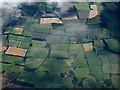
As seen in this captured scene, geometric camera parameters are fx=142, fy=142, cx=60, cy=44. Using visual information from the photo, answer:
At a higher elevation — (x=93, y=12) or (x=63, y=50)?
(x=93, y=12)

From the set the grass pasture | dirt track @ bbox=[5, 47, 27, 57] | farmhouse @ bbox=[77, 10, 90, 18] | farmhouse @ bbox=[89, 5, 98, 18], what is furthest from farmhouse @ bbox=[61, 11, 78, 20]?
A: the grass pasture

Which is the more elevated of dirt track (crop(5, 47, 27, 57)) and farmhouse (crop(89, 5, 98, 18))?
farmhouse (crop(89, 5, 98, 18))

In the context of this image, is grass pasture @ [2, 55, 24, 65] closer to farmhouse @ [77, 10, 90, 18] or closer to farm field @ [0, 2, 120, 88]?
farm field @ [0, 2, 120, 88]

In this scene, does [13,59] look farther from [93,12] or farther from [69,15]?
[93,12]

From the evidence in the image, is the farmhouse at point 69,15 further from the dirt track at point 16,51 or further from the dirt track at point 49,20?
the dirt track at point 16,51

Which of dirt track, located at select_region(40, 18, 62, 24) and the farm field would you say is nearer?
the farm field

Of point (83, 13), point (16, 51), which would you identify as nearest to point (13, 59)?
point (16, 51)

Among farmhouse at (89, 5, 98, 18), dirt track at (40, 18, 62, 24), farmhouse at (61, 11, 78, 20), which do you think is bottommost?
dirt track at (40, 18, 62, 24)

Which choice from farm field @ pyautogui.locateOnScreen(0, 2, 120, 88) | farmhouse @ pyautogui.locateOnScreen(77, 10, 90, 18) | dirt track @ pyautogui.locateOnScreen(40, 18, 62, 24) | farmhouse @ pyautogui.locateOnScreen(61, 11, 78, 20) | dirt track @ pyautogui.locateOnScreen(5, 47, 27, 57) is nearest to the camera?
farm field @ pyautogui.locateOnScreen(0, 2, 120, 88)
